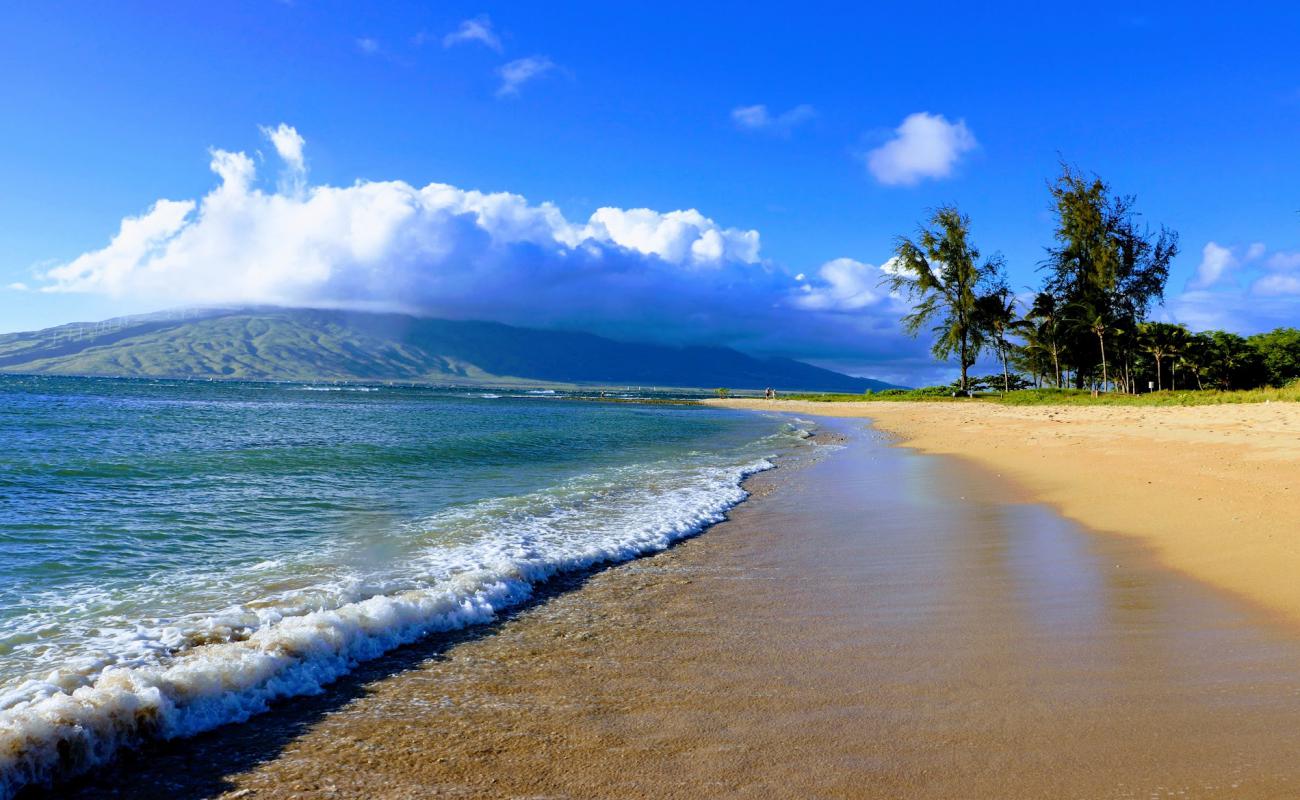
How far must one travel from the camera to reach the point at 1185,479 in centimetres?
1250

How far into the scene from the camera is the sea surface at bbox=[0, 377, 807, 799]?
181 inches

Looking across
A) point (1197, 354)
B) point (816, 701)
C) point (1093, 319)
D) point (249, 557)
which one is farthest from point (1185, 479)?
point (1197, 354)

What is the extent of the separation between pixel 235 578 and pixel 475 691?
444 centimetres

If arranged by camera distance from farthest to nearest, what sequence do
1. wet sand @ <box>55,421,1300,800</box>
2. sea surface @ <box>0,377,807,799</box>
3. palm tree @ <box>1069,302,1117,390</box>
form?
palm tree @ <box>1069,302,1117,390</box> < sea surface @ <box>0,377,807,799</box> < wet sand @ <box>55,421,1300,800</box>

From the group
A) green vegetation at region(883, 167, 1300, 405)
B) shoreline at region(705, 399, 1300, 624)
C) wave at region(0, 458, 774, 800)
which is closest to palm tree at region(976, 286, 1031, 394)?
green vegetation at region(883, 167, 1300, 405)

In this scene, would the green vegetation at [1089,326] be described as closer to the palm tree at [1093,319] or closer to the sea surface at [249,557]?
the palm tree at [1093,319]

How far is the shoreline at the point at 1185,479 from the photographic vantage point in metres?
7.45

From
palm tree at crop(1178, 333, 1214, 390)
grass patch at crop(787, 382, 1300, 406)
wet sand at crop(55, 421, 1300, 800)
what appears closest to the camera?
wet sand at crop(55, 421, 1300, 800)

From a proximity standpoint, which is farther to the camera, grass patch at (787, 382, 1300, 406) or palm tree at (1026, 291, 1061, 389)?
palm tree at (1026, 291, 1061, 389)

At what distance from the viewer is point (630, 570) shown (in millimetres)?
8484

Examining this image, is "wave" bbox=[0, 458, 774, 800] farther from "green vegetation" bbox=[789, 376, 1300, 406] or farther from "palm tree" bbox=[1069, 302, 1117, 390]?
"palm tree" bbox=[1069, 302, 1117, 390]

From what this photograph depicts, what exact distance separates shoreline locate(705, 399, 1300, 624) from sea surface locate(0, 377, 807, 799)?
585 cm

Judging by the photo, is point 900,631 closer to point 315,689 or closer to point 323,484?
point 315,689

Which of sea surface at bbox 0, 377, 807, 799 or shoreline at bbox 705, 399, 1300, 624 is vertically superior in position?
shoreline at bbox 705, 399, 1300, 624
